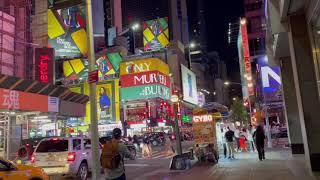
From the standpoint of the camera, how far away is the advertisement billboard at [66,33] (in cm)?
4266

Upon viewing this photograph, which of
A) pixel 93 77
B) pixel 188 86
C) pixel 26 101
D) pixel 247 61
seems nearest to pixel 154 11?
pixel 188 86

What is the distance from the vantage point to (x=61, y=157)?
1552cm

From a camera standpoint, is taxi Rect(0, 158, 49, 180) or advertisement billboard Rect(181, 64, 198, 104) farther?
advertisement billboard Rect(181, 64, 198, 104)

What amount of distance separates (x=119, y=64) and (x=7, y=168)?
203ft

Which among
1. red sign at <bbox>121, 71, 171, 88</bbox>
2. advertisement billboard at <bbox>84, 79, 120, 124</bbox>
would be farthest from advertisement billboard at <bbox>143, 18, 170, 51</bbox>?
advertisement billboard at <bbox>84, 79, 120, 124</bbox>

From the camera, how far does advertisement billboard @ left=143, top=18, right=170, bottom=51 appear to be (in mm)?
86688

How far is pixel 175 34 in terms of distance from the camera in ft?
442

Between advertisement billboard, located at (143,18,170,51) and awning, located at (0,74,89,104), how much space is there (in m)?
59.9

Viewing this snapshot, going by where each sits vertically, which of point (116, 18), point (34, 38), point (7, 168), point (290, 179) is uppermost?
point (116, 18)

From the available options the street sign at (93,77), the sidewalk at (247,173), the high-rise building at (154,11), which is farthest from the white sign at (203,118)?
the high-rise building at (154,11)

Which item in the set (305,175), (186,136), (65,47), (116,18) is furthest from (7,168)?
(116,18)

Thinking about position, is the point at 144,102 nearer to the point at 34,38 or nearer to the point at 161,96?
the point at 161,96

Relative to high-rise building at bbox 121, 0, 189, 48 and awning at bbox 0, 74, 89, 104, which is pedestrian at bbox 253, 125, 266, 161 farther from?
high-rise building at bbox 121, 0, 189, 48

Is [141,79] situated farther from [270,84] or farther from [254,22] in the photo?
[270,84]
